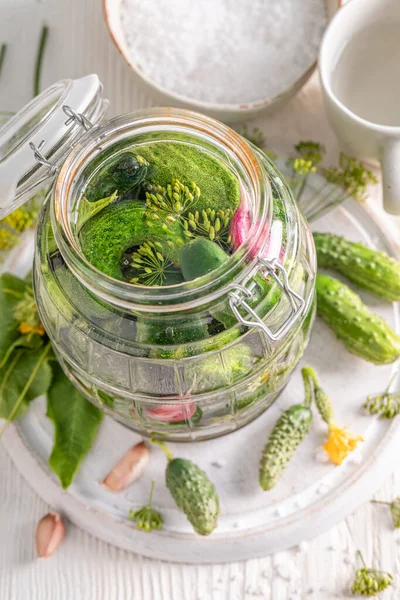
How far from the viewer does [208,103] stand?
1.09 metres

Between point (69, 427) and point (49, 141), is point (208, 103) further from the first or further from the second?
point (69, 427)

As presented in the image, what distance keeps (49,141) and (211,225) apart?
0.20m

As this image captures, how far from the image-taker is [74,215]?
2.45 feet

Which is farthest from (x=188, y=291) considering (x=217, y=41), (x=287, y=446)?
(x=217, y=41)

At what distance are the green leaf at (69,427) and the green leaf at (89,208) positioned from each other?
0.34 metres

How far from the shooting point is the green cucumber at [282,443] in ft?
3.14

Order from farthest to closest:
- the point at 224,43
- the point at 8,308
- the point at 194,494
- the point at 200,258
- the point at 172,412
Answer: the point at 224,43 → the point at 8,308 → the point at 194,494 → the point at 172,412 → the point at 200,258

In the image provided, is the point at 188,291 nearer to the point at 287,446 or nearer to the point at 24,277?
the point at 287,446

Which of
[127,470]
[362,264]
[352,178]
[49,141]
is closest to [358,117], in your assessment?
[352,178]

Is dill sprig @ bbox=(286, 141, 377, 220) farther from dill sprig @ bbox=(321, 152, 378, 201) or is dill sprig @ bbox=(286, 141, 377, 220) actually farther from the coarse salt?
the coarse salt

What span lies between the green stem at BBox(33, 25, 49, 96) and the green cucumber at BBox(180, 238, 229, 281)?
67cm

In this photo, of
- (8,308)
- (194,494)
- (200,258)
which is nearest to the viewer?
(200,258)

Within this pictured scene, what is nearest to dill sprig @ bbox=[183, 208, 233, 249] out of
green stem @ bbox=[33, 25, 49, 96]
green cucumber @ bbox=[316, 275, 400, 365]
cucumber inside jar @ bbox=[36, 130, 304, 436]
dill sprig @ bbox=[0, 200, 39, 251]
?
cucumber inside jar @ bbox=[36, 130, 304, 436]

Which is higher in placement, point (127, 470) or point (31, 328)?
point (31, 328)
